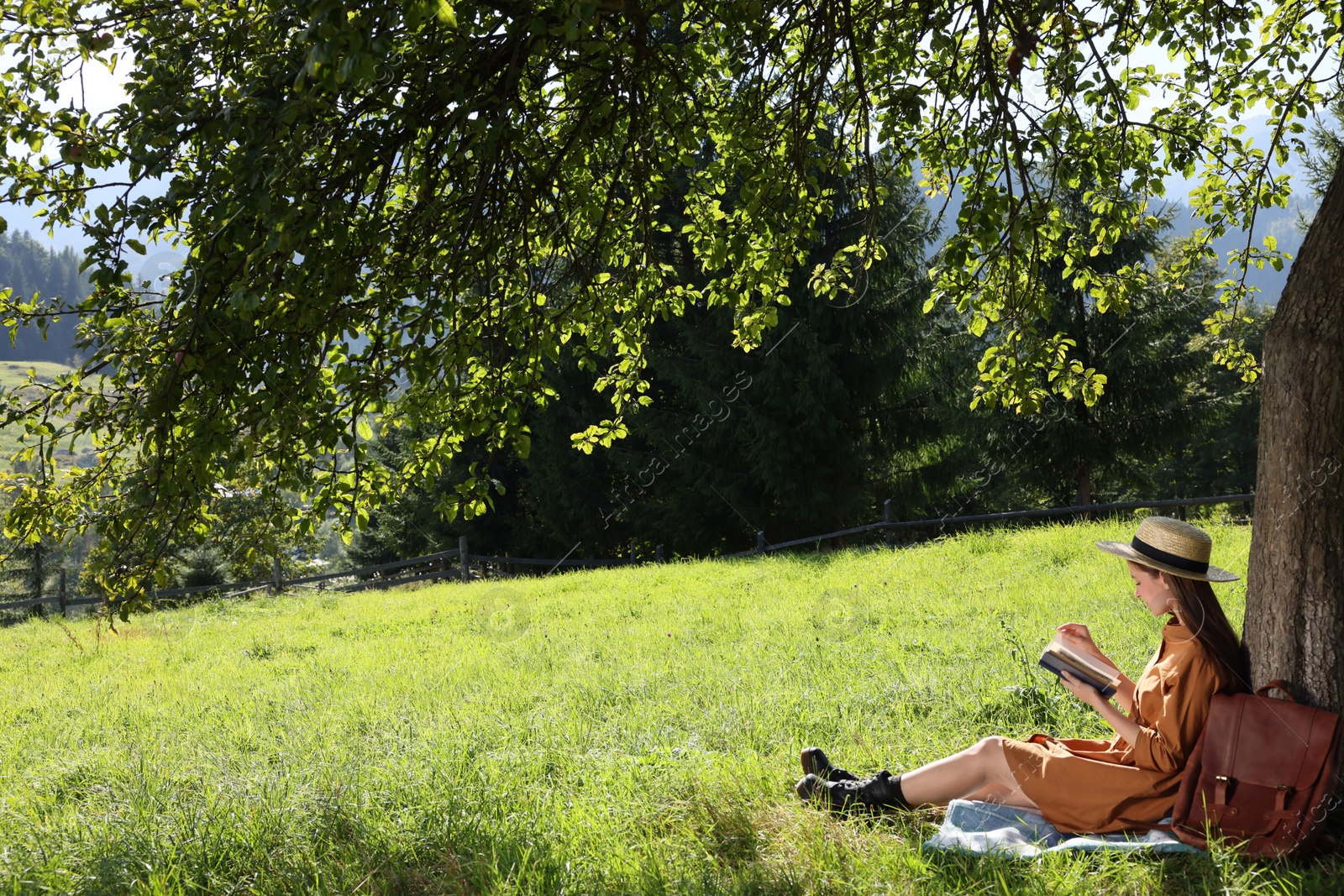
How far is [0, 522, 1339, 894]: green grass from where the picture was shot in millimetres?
3377

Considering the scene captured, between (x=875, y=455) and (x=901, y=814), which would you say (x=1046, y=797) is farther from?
(x=875, y=455)

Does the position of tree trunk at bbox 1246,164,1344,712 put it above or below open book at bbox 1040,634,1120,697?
above

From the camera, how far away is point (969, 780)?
3719 millimetres

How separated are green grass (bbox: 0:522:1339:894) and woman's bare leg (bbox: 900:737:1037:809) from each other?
0.42 feet

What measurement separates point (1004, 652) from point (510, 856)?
3917 millimetres

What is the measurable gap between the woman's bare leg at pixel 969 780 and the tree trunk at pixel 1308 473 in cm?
102

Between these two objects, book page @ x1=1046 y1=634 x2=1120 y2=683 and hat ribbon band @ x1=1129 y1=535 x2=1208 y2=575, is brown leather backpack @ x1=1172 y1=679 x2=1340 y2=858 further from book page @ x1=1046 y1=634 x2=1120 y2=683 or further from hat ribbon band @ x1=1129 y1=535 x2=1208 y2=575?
hat ribbon band @ x1=1129 y1=535 x2=1208 y2=575

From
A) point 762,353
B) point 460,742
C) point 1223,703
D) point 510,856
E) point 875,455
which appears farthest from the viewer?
point 875,455

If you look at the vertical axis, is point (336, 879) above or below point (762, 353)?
below

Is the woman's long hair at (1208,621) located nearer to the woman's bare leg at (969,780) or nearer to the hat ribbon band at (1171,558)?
the hat ribbon band at (1171,558)

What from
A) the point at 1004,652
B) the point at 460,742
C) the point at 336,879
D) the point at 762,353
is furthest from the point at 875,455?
the point at 336,879

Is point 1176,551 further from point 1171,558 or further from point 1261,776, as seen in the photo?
point 1261,776

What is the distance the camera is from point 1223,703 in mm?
3238
